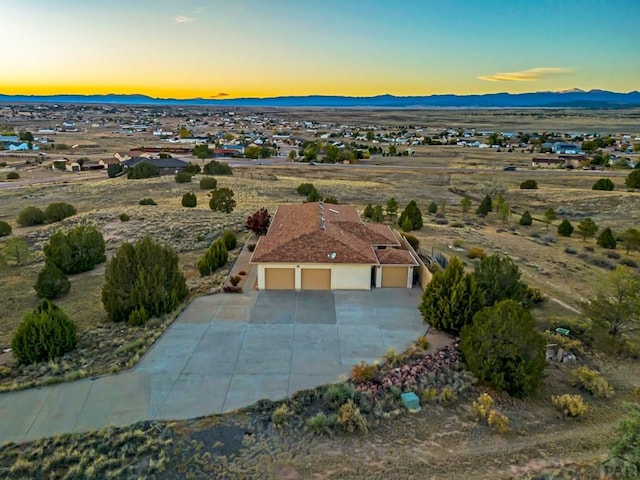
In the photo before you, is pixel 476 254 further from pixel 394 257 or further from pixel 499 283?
pixel 499 283

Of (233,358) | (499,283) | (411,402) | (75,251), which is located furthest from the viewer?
(75,251)

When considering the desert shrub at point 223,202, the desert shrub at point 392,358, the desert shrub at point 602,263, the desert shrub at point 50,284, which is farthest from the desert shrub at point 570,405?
the desert shrub at point 223,202

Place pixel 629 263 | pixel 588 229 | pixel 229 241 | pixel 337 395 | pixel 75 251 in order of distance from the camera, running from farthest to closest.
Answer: pixel 588 229 → pixel 229 241 → pixel 629 263 → pixel 75 251 → pixel 337 395

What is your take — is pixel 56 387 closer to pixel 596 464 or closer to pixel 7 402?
pixel 7 402

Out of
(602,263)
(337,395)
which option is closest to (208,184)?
(602,263)

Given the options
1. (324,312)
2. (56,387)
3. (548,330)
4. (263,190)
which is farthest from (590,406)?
(263,190)

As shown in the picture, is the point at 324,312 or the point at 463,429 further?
the point at 324,312

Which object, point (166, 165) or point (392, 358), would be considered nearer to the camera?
point (392, 358)

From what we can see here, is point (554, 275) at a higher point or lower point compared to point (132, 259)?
lower
